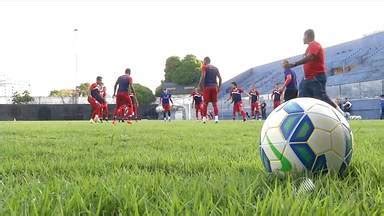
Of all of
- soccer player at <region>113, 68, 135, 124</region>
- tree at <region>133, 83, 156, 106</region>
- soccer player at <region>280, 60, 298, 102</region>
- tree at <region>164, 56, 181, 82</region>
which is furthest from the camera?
tree at <region>164, 56, 181, 82</region>

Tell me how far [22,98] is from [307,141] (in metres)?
64.8

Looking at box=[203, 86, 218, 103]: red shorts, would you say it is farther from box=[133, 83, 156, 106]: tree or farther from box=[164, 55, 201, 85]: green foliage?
box=[164, 55, 201, 85]: green foliage

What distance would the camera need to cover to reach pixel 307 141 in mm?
2625

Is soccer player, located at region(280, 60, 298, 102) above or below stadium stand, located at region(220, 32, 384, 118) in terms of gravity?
below

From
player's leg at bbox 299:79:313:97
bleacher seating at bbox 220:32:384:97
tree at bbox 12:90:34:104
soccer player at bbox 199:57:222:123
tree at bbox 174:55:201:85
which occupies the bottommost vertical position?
player's leg at bbox 299:79:313:97

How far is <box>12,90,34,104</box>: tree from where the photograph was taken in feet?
205

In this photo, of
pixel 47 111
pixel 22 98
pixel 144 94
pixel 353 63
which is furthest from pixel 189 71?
pixel 353 63

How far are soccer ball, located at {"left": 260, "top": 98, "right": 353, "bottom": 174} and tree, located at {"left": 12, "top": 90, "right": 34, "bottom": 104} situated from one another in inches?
2470

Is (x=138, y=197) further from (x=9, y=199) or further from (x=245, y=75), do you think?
(x=245, y=75)

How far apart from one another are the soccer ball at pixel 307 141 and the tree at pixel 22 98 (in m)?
62.7

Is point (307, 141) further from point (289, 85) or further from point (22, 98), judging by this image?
point (22, 98)

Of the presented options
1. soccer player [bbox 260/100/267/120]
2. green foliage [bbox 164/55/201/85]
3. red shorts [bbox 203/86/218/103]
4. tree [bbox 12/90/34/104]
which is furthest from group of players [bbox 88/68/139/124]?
green foliage [bbox 164/55/201/85]

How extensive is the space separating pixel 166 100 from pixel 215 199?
990 inches

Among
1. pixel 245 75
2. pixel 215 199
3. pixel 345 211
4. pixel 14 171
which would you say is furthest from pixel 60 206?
pixel 245 75
